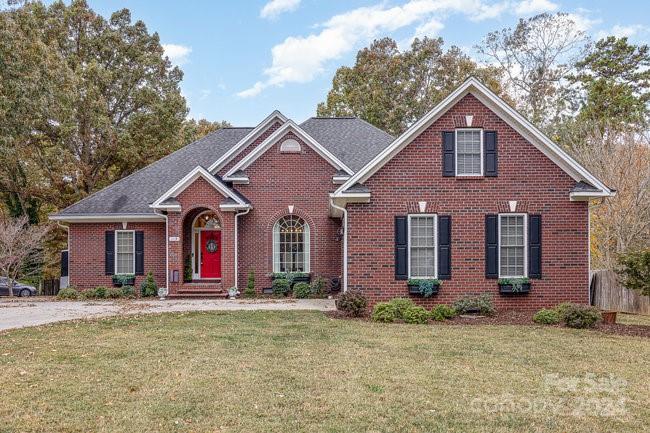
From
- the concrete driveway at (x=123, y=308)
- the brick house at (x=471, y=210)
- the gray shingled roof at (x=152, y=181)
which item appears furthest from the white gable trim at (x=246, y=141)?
the brick house at (x=471, y=210)

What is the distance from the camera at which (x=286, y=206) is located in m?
19.8

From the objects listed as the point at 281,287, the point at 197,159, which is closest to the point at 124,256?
the point at 197,159

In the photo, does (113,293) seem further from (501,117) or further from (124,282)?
(501,117)

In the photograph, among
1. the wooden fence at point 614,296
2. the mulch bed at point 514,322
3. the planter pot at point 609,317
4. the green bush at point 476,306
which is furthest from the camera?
the wooden fence at point 614,296

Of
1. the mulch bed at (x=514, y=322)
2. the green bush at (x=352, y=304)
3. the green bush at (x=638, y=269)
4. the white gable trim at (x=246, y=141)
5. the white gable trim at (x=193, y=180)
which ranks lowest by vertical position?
the mulch bed at (x=514, y=322)

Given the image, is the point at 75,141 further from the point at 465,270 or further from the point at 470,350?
Answer: the point at 470,350

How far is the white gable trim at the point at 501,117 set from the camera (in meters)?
14.0

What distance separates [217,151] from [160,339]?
46.4ft

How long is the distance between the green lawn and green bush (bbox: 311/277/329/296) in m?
7.68

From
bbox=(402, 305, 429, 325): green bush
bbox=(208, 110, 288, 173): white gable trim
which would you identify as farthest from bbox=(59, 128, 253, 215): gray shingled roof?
bbox=(402, 305, 429, 325): green bush

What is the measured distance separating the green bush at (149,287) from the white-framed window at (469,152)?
11876 mm

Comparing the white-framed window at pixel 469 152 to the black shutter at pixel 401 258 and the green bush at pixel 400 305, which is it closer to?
the black shutter at pixel 401 258

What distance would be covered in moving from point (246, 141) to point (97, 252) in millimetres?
7201

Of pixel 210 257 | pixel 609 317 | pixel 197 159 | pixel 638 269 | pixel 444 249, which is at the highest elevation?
pixel 197 159
